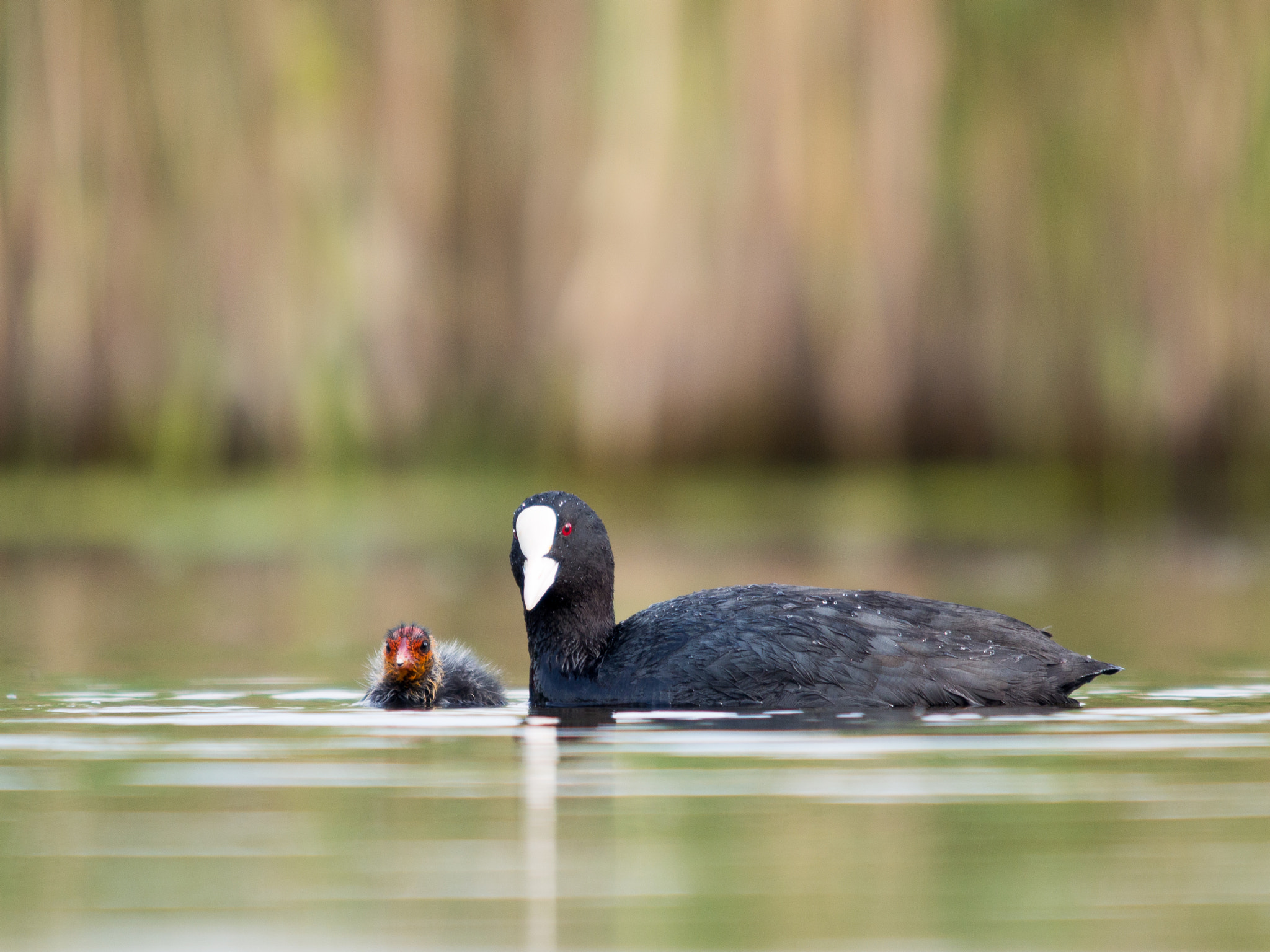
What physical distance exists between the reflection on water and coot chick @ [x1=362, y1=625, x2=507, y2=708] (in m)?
0.56

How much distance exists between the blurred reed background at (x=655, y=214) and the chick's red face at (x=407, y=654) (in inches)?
232

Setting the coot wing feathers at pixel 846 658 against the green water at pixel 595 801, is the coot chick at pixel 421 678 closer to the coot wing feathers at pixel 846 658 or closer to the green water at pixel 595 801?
the green water at pixel 595 801

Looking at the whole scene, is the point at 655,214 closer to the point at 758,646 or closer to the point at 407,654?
the point at 407,654

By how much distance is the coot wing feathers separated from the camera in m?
6.55

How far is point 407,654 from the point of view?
7074 millimetres

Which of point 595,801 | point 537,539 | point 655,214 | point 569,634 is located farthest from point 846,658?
point 655,214

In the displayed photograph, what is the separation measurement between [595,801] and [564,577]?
2330mm

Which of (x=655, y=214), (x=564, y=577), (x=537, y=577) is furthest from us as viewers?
(x=655, y=214)

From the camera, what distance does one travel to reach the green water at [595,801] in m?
Result: 3.65

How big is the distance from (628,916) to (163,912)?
2.45 ft

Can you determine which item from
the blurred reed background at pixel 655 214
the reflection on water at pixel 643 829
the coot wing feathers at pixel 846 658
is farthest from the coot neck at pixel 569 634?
the blurred reed background at pixel 655 214

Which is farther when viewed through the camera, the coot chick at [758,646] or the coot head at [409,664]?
the coot head at [409,664]

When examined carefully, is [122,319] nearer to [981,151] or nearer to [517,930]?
[981,151]

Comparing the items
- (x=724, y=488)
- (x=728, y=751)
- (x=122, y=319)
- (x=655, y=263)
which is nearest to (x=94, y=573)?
(x=122, y=319)
